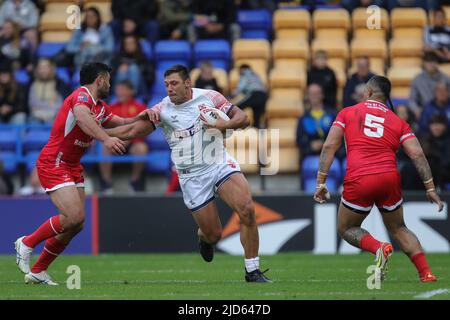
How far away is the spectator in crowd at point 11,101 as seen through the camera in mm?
20266

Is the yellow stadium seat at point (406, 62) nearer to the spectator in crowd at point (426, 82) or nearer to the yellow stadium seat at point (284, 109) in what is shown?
the spectator in crowd at point (426, 82)

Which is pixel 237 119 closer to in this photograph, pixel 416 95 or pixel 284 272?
pixel 284 272

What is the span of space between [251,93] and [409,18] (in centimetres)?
429

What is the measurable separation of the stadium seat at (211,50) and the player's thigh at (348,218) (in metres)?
9.91

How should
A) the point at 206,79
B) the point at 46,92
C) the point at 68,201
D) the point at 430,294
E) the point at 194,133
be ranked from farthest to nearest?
the point at 46,92 < the point at 206,79 < the point at 194,133 < the point at 68,201 < the point at 430,294

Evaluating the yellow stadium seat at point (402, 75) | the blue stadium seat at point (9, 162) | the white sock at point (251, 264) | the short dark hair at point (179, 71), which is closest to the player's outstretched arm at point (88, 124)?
the short dark hair at point (179, 71)

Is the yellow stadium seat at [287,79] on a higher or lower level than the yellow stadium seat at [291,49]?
lower

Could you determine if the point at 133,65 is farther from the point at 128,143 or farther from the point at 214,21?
the point at 214,21

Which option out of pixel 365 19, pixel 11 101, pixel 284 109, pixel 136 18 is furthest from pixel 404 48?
pixel 11 101

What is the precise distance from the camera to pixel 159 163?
64.7 ft

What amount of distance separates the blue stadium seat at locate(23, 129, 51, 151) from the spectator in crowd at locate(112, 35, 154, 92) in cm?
162

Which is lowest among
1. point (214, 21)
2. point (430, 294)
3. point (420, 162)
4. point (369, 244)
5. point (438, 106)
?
→ point (430, 294)
